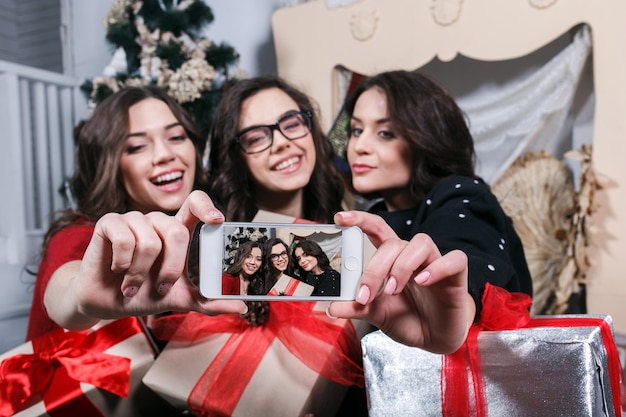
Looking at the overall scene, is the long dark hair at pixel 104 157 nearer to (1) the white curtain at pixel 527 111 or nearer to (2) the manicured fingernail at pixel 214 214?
(2) the manicured fingernail at pixel 214 214

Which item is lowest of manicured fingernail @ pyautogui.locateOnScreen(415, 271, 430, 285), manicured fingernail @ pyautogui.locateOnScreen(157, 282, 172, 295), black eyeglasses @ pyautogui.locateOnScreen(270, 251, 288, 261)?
manicured fingernail @ pyautogui.locateOnScreen(157, 282, 172, 295)

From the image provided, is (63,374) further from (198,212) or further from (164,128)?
(164,128)

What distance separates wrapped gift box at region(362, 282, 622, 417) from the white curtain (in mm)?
1089

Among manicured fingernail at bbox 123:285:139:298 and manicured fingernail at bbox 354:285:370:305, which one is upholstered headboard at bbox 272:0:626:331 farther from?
manicured fingernail at bbox 123:285:139:298

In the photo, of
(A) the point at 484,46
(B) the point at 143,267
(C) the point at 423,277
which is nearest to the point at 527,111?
(A) the point at 484,46

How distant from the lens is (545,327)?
71cm

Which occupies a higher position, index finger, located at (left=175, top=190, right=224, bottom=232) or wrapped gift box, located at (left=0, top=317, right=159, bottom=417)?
index finger, located at (left=175, top=190, right=224, bottom=232)

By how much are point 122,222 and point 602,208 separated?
1340 mm

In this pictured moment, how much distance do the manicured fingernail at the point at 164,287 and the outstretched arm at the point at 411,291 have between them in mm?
171

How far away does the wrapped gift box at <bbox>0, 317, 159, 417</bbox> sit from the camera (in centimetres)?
87

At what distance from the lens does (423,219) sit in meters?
1.08

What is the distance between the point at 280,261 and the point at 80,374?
1.59 ft

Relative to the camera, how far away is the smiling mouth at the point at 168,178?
1274mm

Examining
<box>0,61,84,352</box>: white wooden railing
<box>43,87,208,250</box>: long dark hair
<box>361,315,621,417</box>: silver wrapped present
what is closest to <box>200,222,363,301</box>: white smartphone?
<box>361,315,621,417</box>: silver wrapped present
